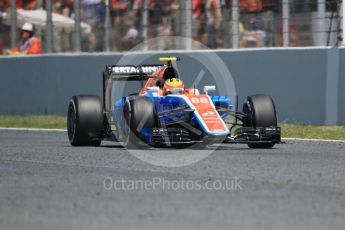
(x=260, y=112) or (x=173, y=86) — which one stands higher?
(x=173, y=86)

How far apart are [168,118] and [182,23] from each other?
6446 millimetres

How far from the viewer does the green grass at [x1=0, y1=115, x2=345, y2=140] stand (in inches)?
667

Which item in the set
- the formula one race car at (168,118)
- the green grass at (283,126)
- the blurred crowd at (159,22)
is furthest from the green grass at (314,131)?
the formula one race car at (168,118)

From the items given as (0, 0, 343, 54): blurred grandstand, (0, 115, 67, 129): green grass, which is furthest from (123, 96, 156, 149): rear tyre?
(0, 115, 67, 129): green grass

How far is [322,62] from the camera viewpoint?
1820cm

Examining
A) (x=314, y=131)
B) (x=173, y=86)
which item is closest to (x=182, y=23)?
(x=314, y=131)

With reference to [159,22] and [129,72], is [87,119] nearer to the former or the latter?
[129,72]

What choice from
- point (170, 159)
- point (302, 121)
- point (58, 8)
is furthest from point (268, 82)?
point (170, 159)

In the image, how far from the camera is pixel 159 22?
816 inches

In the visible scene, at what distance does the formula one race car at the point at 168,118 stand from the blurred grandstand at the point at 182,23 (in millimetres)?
4214

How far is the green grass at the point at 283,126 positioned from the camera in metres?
16.9

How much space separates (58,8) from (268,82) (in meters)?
5.40

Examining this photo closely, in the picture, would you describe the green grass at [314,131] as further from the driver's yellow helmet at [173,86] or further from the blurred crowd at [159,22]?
the driver's yellow helmet at [173,86]

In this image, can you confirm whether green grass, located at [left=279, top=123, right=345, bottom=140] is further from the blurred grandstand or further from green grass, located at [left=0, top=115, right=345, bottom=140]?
the blurred grandstand
